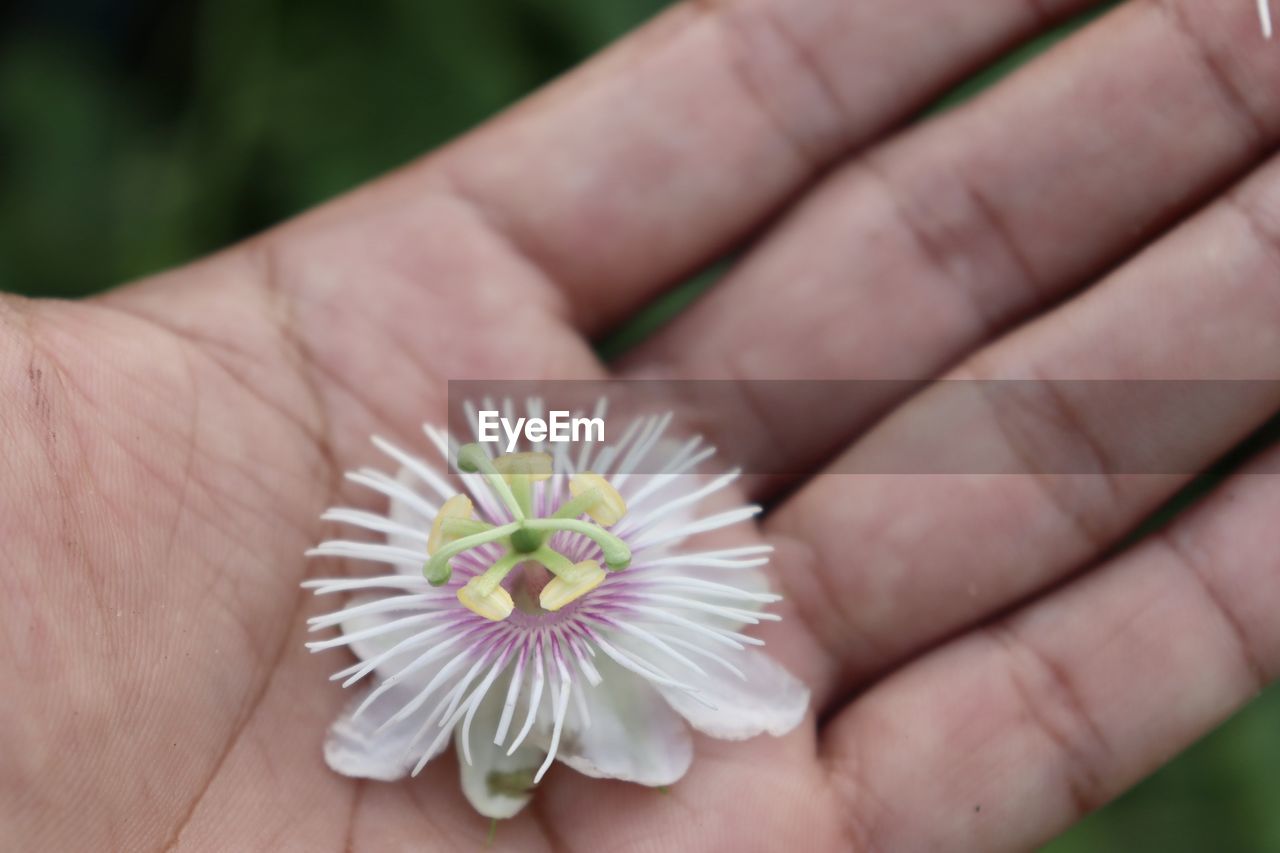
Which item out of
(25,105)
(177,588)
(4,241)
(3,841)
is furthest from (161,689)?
(25,105)

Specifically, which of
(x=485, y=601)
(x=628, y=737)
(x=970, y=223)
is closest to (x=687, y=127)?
(x=970, y=223)

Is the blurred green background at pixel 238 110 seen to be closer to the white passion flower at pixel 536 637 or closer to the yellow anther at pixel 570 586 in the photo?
the white passion flower at pixel 536 637

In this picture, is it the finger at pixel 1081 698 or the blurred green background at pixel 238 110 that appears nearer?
the finger at pixel 1081 698

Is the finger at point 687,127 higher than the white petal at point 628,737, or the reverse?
the finger at point 687,127

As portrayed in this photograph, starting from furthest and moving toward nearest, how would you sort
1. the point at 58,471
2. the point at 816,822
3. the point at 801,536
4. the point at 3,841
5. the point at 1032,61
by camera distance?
the point at 1032,61 → the point at 801,536 → the point at 816,822 → the point at 58,471 → the point at 3,841

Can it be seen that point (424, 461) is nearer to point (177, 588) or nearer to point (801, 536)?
point (177, 588)

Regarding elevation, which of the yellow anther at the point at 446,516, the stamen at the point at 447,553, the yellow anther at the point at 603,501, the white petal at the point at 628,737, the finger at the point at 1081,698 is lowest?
the finger at the point at 1081,698

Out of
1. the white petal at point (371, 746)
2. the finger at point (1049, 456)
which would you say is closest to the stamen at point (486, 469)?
the white petal at point (371, 746)
